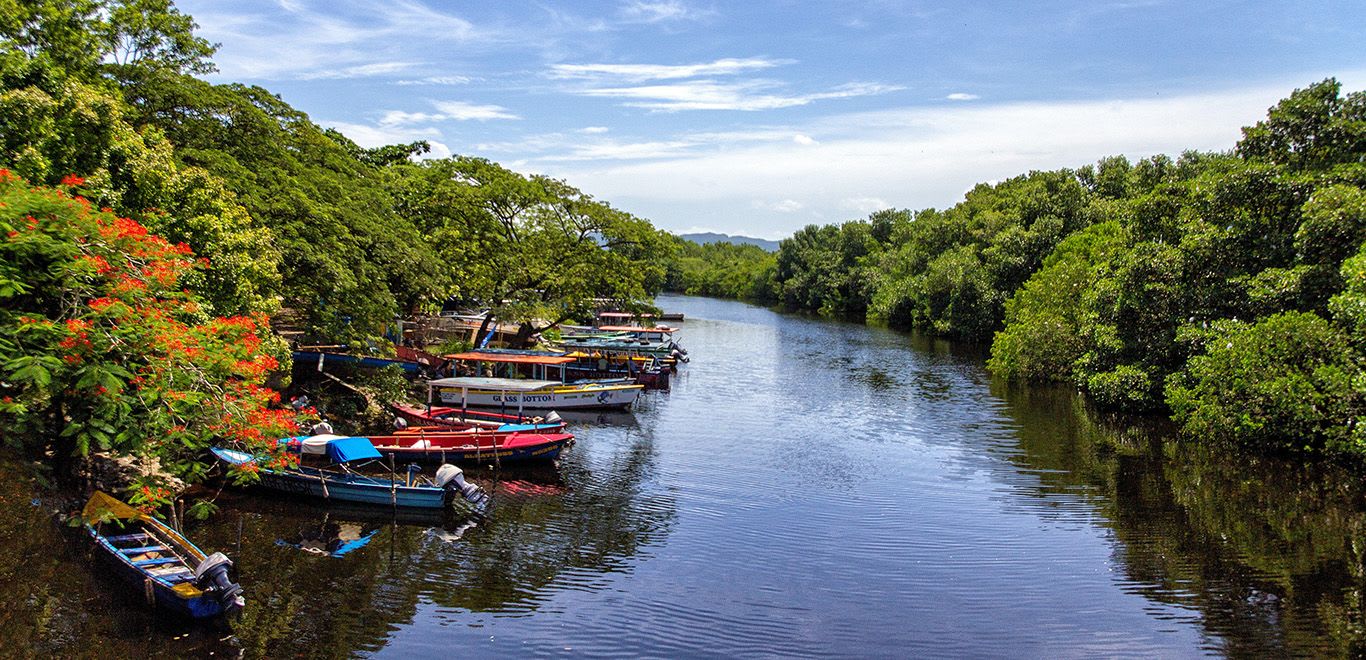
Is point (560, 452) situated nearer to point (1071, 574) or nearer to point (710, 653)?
Answer: point (710, 653)

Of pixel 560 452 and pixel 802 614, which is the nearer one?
pixel 802 614

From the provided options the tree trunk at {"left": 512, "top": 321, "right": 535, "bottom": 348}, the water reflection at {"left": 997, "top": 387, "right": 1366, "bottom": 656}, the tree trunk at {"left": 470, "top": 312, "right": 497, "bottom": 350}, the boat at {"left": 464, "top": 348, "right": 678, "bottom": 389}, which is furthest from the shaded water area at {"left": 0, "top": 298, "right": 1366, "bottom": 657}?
the tree trunk at {"left": 512, "top": 321, "right": 535, "bottom": 348}

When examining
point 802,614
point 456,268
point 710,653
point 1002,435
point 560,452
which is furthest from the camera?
point 456,268

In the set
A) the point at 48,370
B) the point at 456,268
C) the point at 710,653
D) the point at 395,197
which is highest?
the point at 395,197

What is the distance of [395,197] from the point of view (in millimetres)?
43812

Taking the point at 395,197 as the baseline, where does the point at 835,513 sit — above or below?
below

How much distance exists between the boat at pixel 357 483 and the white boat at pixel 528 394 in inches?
426

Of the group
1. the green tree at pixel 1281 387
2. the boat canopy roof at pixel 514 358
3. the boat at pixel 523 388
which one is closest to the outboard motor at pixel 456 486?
the boat at pixel 523 388

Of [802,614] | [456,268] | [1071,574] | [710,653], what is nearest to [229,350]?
[710,653]

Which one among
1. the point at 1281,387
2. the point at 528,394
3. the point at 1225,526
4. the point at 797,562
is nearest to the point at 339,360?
the point at 528,394

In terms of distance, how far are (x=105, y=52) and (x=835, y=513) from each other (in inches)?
932

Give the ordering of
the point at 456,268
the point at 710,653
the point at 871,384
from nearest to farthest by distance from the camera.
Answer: the point at 710,653, the point at 456,268, the point at 871,384

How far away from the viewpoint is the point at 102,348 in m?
13.2

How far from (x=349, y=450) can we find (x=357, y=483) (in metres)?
0.91
